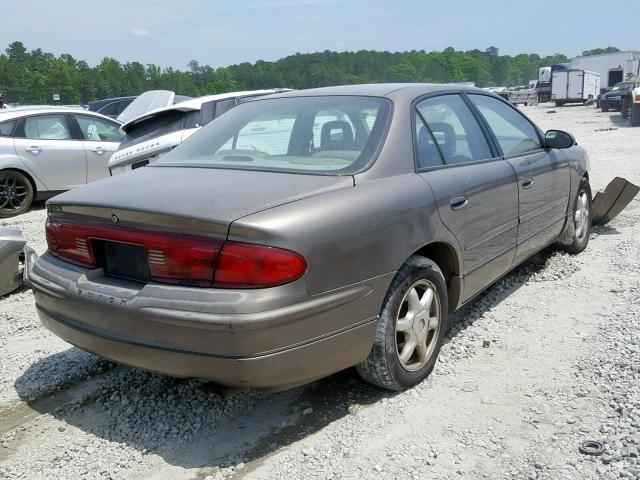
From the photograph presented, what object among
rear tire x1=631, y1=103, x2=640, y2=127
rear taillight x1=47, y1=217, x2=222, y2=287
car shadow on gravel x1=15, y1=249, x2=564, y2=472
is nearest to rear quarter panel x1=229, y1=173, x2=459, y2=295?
rear taillight x1=47, y1=217, x2=222, y2=287

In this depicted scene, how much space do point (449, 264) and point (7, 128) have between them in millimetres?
7837

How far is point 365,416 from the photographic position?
120 inches

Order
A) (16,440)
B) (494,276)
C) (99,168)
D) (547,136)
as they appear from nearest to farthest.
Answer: (16,440), (494,276), (547,136), (99,168)

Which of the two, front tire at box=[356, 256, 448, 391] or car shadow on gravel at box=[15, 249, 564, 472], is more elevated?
front tire at box=[356, 256, 448, 391]

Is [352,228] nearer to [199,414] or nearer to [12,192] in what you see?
[199,414]

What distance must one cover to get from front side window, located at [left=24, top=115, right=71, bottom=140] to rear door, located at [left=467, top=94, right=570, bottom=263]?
721 cm

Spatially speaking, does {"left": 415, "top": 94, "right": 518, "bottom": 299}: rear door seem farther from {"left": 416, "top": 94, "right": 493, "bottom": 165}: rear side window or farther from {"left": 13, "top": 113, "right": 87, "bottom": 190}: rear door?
{"left": 13, "top": 113, "right": 87, "bottom": 190}: rear door

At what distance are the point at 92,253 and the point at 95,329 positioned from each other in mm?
364

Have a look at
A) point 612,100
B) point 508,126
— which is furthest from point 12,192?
point 612,100

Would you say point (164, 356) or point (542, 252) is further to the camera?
point (542, 252)

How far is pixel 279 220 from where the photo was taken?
8.25 feet

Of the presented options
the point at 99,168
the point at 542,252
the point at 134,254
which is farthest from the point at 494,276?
the point at 99,168

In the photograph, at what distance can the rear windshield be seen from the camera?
7598 millimetres

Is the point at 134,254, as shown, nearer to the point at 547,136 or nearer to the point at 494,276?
the point at 494,276
